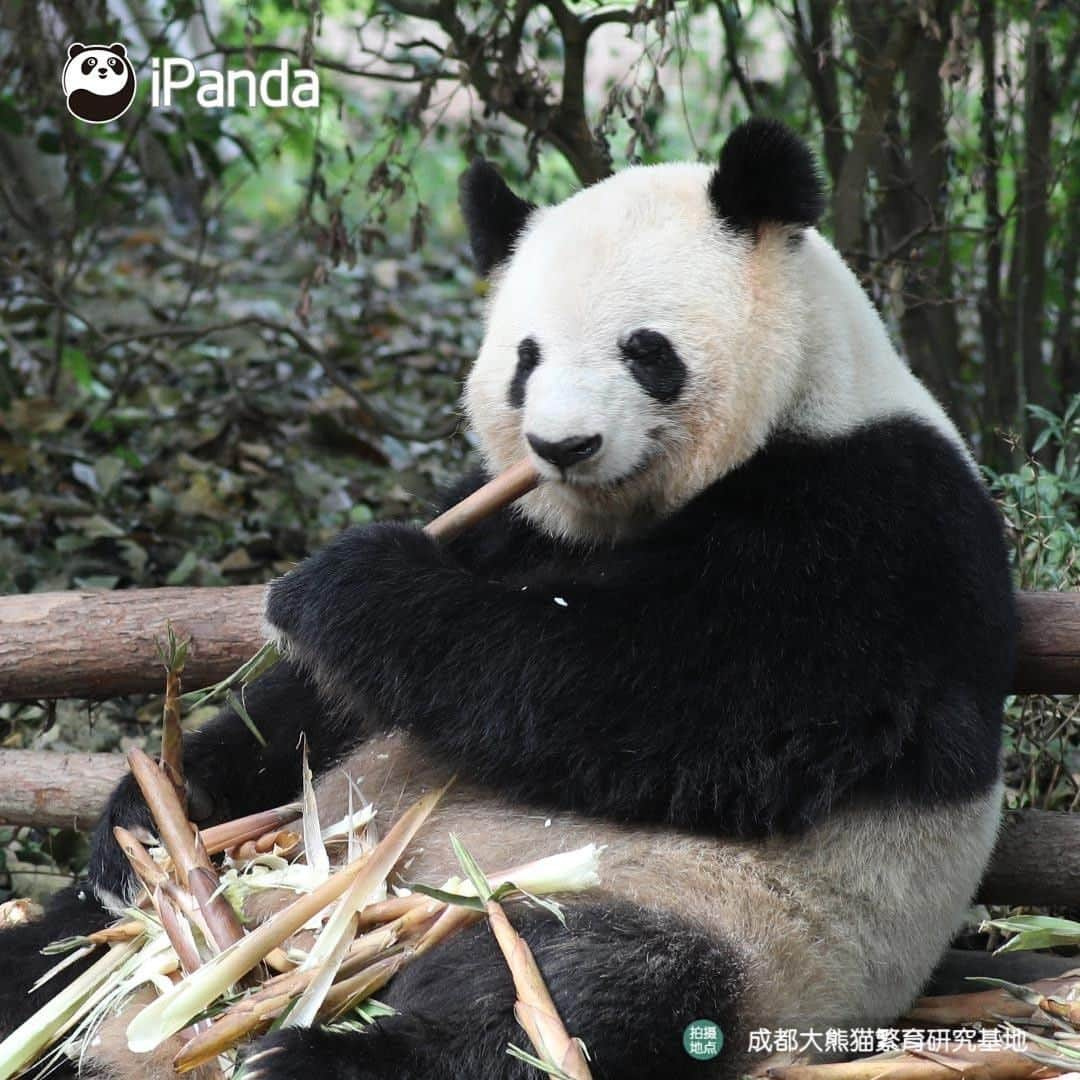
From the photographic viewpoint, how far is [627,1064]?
3152 millimetres

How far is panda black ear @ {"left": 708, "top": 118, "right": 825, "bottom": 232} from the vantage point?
372 cm

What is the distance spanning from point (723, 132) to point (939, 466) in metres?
6.63

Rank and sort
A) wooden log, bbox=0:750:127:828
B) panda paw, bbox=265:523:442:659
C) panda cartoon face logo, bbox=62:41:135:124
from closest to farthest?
panda paw, bbox=265:523:442:659 → wooden log, bbox=0:750:127:828 → panda cartoon face logo, bbox=62:41:135:124

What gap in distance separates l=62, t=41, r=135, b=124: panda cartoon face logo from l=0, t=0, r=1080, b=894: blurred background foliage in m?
0.13

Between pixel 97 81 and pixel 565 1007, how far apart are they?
17.8 ft

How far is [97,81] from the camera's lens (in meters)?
6.93

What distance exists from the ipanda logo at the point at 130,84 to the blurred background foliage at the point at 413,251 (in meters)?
0.10

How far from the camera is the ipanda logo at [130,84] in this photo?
22.2 ft

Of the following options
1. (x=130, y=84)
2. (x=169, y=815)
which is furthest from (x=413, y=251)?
(x=169, y=815)

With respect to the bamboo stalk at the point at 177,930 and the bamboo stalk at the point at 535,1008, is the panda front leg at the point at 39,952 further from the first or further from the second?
the bamboo stalk at the point at 535,1008

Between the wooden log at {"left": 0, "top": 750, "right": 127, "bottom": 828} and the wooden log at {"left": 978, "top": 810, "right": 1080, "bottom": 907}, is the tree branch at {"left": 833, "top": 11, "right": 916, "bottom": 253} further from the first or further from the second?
the wooden log at {"left": 0, "top": 750, "right": 127, "bottom": 828}

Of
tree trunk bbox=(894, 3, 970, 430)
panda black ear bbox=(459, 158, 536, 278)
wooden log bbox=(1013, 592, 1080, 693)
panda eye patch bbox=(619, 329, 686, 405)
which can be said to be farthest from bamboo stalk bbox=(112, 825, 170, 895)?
tree trunk bbox=(894, 3, 970, 430)

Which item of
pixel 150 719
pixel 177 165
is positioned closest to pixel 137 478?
pixel 177 165

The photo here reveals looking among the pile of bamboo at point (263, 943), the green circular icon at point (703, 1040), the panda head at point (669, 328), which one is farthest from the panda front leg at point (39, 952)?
the panda head at point (669, 328)
